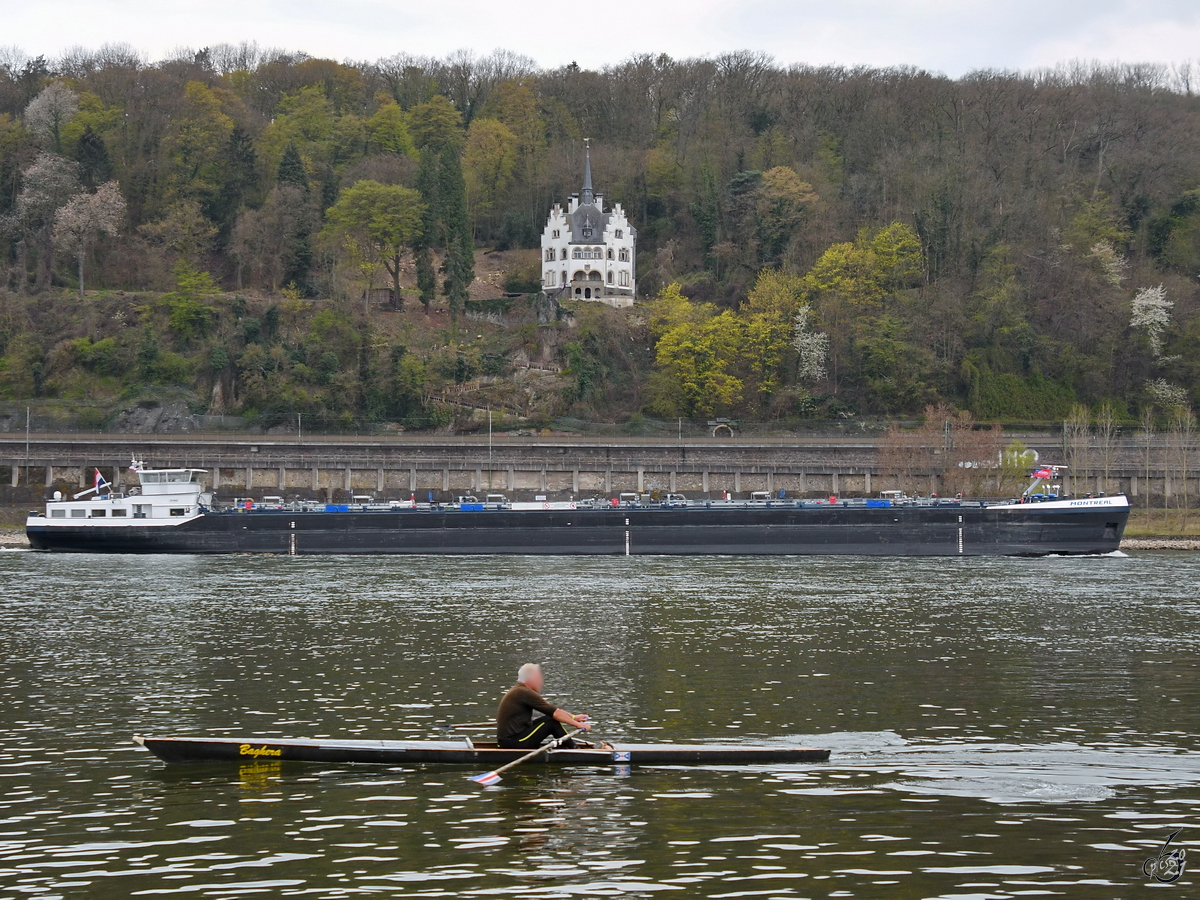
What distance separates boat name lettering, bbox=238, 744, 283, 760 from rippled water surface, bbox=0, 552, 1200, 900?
10.4 inches

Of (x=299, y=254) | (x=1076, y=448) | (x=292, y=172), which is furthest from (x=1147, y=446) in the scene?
(x=292, y=172)

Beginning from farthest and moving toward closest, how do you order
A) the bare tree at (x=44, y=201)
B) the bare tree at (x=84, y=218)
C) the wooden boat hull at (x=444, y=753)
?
the bare tree at (x=44, y=201) < the bare tree at (x=84, y=218) < the wooden boat hull at (x=444, y=753)

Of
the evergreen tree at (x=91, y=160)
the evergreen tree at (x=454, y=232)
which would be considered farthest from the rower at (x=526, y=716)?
the evergreen tree at (x=91, y=160)

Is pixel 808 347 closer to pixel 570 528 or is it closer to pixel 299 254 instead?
pixel 570 528

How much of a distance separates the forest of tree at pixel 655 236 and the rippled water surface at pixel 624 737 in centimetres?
5931

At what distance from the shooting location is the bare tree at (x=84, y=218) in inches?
4761

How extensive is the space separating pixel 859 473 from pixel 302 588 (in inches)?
1965

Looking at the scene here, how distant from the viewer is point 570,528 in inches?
2869

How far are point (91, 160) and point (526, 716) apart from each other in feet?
394

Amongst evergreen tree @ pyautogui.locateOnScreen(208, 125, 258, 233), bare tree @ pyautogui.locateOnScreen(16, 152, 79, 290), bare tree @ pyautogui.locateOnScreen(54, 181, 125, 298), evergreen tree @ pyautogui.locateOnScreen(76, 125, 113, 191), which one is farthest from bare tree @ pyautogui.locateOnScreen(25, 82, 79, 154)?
evergreen tree @ pyautogui.locateOnScreen(208, 125, 258, 233)

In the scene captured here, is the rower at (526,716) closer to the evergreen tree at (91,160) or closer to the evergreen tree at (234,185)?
the evergreen tree at (234,185)

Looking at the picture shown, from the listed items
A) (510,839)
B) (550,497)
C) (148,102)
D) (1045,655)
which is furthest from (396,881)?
(148,102)

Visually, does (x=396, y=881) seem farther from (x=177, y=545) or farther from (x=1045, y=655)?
(x=177, y=545)

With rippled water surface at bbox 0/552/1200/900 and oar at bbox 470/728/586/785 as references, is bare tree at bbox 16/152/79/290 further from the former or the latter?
oar at bbox 470/728/586/785
